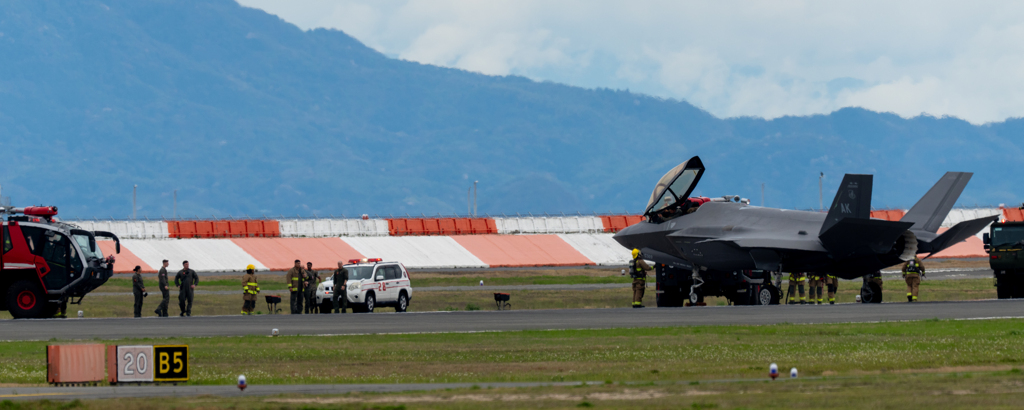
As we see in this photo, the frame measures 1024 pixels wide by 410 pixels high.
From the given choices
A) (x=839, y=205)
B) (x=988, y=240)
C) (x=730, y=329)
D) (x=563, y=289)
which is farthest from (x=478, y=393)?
(x=563, y=289)

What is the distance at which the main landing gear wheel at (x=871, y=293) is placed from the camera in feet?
119

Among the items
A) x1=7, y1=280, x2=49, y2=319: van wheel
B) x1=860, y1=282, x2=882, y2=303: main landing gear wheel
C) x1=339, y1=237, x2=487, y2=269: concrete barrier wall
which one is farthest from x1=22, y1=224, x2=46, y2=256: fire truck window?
x1=339, y1=237, x2=487, y2=269: concrete barrier wall

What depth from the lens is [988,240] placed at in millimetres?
38625

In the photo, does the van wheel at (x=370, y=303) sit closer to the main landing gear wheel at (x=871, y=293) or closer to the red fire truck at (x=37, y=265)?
the red fire truck at (x=37, y=265)

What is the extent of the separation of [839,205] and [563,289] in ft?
62.6

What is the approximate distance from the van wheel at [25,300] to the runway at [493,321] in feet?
6.95

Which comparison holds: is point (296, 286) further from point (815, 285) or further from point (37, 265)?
point (815, 285)

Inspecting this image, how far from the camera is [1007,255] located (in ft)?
124

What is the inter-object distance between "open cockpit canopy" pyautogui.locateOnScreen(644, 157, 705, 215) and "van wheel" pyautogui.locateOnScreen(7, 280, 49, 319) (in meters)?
19.1

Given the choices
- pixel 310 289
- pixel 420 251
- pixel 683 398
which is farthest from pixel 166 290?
pixel 420 251

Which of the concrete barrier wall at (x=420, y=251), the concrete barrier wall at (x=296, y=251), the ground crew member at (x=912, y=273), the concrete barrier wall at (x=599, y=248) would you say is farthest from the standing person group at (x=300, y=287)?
the concrete barrier wall at (x=599, y=248)

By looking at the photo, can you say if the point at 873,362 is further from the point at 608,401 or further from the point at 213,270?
the point at 213,270

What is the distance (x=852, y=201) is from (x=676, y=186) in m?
6.05

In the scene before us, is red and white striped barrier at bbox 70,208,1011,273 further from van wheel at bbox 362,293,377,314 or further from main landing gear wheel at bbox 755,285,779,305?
main landing gear wheel at bbox 755,285,779,305
